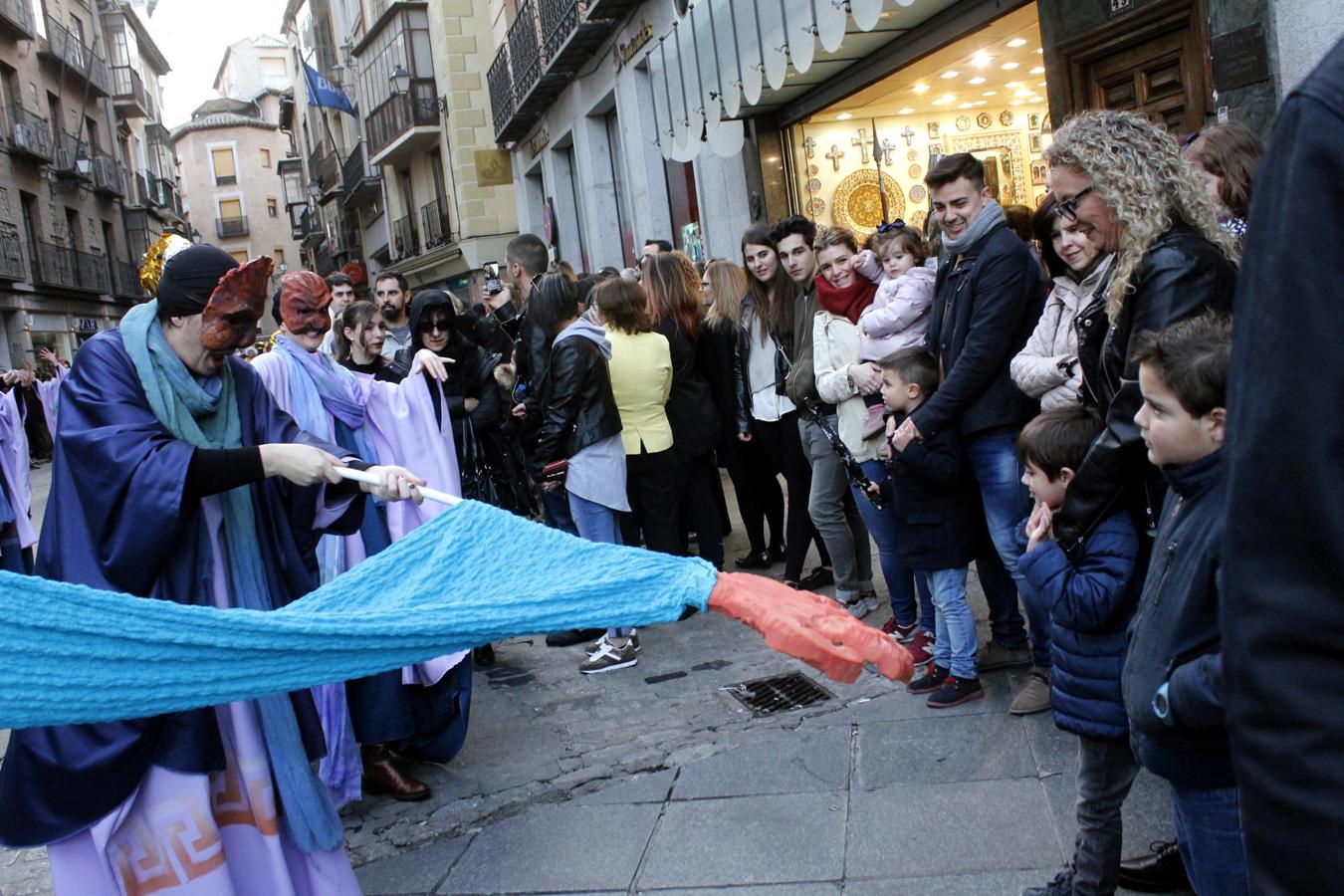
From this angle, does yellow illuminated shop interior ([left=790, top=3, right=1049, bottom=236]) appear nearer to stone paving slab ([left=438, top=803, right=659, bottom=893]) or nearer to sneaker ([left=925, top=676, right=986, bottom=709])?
sneaker ([left=925, top=676, right=986, bottom=709])

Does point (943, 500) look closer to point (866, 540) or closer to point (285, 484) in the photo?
point (866, 540)

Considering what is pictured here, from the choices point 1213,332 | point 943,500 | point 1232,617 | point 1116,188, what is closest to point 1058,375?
point 943,500

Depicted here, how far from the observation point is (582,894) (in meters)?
3.50

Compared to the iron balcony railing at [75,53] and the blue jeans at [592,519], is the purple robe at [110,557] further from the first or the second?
the iron balcony railing at [75,53]

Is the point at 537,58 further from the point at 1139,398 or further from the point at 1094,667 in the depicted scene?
the point at 1094,667

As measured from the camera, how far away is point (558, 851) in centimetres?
380

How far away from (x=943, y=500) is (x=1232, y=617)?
366 centimetres

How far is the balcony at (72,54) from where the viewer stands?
3400cm

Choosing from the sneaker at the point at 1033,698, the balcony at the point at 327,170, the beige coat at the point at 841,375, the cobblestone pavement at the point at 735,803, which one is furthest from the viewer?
the balcony at the point at 327,170

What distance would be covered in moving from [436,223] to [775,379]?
24106mm

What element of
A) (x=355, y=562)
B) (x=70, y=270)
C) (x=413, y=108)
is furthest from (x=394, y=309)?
(x=70, y=270)

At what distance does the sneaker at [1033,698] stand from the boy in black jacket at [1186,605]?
1.89m

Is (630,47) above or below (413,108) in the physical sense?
below

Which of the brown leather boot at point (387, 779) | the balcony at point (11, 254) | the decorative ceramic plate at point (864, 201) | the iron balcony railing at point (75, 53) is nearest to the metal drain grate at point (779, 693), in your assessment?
the brown leather boot at point (387, 779)
